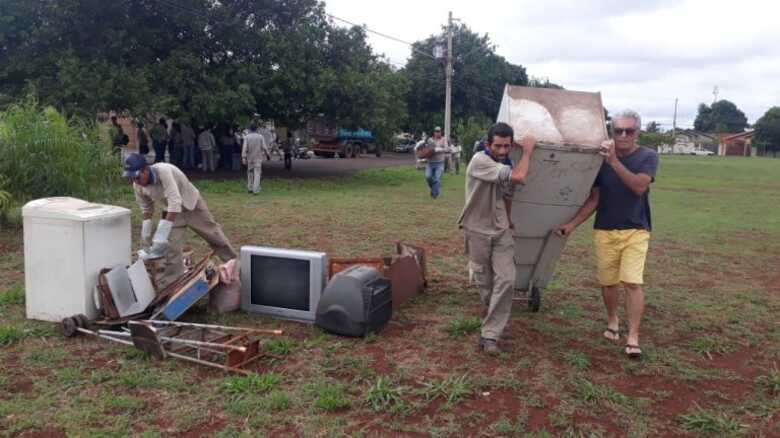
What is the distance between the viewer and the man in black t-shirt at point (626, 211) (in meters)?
4.64

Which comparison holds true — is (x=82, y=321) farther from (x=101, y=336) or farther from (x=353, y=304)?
(x=353, y=304)

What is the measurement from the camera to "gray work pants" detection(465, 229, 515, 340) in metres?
4.72

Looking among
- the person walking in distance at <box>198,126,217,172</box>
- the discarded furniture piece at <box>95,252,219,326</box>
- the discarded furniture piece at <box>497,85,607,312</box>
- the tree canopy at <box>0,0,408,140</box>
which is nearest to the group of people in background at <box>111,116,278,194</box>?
the person walking in distance at <box>198,126,217,172</box>

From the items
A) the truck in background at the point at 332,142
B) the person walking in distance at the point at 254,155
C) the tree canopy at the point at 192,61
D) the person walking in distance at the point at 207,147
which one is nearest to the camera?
the person walking in distance at the point at 254,155

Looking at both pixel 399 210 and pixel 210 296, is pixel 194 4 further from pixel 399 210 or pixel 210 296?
pixel 210 296

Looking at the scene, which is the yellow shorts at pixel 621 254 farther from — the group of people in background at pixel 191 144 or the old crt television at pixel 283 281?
the group of people in background at pixel 191 144

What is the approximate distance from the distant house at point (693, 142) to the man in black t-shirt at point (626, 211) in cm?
9851

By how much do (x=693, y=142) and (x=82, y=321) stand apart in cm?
11890

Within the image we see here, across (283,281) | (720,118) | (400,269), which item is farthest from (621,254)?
(720,118)

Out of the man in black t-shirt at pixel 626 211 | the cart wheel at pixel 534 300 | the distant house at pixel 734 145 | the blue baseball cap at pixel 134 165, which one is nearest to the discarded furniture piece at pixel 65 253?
the blue baseball cap at pixel 134 165

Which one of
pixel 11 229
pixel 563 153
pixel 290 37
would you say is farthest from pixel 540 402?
pixel 290 37

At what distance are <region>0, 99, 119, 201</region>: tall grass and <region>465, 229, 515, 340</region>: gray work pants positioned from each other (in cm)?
665

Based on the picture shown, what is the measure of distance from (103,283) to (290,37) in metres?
14.9

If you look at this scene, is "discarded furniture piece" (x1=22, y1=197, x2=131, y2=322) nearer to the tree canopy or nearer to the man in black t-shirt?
the man in black t-shirt
